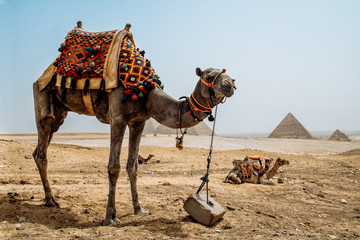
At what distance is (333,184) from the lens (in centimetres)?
1039

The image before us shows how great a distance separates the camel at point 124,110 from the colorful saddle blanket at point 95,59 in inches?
11.5

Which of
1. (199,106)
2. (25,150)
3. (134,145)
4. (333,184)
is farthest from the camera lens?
(25,150)

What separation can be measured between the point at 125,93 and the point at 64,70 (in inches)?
63.1

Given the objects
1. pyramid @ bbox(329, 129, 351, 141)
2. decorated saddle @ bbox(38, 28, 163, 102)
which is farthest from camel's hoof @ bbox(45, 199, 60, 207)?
pyramid @ bbox(329, 129, 351, 141)

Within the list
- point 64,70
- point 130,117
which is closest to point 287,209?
point 130,117

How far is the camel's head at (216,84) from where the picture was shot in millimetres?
4527

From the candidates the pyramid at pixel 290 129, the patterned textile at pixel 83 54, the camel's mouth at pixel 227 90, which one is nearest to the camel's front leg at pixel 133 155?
the patterned textile at pixel 83 54

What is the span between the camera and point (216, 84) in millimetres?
4648

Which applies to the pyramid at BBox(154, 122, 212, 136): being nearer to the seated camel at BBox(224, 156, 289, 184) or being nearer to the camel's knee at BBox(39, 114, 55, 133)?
the seated camel at BBox(224, 156, 289, 184)

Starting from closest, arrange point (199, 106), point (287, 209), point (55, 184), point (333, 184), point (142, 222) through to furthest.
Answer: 1. point (199, 106)
2. point (142, 222)
3. point (287, 209)
4. point (55, 184)
5. point (333, 184)

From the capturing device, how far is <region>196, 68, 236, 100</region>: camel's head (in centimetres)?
453

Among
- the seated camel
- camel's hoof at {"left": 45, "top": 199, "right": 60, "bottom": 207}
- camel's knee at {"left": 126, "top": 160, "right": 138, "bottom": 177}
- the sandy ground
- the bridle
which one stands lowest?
the sandy ground

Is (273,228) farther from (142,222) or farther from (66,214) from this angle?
(66,214)

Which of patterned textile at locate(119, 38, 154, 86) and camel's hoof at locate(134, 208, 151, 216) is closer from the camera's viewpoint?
patterned textile at locate(119, 38, 154, 86)
